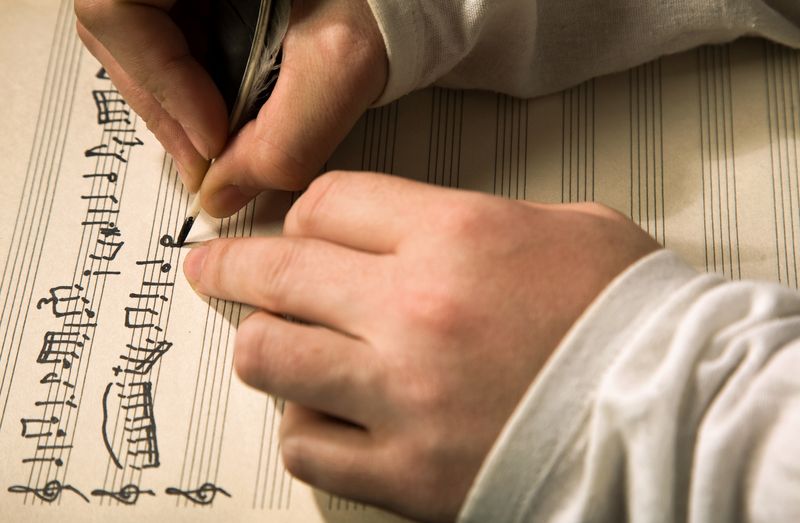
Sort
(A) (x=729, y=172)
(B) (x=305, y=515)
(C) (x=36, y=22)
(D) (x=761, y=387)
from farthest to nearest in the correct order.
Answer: (C) (x=36, y=22) < (A) (x=729, y=172) < (B) (x=305, y=515) < (D) (x=761, y=387)

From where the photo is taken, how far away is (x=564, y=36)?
0.69 m

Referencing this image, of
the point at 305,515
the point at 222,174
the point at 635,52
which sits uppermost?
the point at 635,52

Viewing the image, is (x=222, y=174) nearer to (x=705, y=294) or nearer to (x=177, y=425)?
(x=177, y=425)

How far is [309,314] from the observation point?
0.51 metres

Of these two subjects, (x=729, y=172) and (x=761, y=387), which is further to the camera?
(x=729, y=172)

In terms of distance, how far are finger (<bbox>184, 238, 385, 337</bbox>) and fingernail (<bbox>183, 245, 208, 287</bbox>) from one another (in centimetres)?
3

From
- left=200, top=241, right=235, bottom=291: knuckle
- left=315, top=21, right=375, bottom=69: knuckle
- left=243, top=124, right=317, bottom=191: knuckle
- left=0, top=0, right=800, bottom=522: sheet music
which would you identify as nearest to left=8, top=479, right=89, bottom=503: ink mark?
left=0, top=0, right=800, bottom=522: sheet music

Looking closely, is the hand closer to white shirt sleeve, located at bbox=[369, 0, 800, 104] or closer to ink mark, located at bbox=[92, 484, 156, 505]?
white shirt sleeve, located at bbox=[369, 0, 800, 104]

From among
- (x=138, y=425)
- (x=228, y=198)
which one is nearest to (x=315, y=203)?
(x=228, y=198)

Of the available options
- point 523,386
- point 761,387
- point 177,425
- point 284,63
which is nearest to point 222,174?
point 284,63

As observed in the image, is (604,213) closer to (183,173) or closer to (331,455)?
Result: (331,455)

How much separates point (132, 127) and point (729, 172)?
0.60 meters

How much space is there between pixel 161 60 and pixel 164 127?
3.0 inches

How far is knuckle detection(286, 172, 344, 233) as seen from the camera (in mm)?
538
